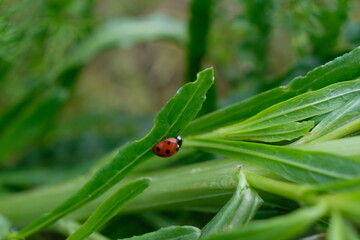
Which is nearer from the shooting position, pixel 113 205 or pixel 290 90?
pixel 113 205

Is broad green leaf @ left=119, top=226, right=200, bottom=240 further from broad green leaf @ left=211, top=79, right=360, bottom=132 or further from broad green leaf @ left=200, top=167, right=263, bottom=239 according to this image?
broad green leaf @ left=211, top=79, right=360, bottom=132

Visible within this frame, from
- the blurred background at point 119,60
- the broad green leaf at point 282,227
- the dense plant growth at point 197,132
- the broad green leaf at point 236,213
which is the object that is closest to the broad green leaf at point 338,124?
the dense plant growth at point 197,132

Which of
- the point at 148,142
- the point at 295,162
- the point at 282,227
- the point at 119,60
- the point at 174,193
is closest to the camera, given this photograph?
the point at 282,227

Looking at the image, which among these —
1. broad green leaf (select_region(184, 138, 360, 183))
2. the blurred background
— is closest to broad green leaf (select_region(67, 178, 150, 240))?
broad green leaf (select_region(184, 138, 360, 183))

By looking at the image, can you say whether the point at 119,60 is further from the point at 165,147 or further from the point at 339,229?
the point at 339,229

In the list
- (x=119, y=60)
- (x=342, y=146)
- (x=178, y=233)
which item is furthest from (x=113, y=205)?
(x=119, y=60)

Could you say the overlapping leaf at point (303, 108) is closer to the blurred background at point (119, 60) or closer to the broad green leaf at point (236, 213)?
the broad green leaf at point (236, 213)
